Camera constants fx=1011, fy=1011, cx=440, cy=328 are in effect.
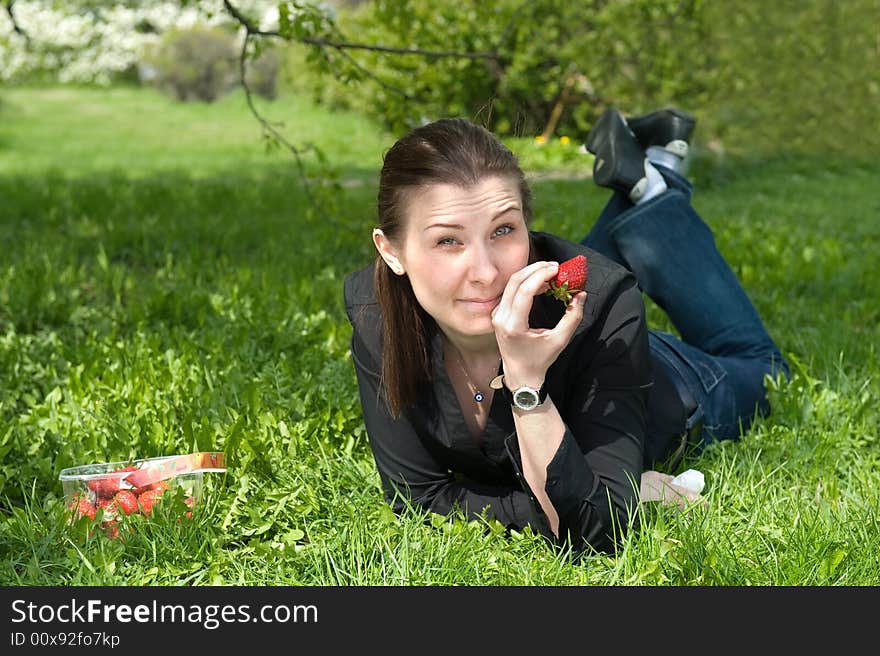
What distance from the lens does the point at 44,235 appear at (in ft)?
20.0

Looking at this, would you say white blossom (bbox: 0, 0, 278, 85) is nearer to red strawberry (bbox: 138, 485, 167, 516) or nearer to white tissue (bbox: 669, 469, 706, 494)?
red strawberry (bbox: 138, 485, 167, 516)

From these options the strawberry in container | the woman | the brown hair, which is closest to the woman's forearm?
the woman

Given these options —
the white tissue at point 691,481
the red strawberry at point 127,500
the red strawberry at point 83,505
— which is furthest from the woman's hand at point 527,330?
the red strawberry at point 83,505

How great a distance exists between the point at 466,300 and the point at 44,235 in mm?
4358

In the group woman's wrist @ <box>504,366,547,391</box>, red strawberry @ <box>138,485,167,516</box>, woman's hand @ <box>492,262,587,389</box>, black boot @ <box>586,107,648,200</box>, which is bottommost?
red strawberry @ <box>138,485,167,516</box>

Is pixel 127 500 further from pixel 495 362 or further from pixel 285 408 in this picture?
pixel 495 362

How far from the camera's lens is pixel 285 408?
347cm

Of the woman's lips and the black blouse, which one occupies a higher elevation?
the woman's lips

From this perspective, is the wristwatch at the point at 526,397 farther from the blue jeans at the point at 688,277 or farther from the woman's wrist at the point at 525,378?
the blue jeans at the point at 688,277

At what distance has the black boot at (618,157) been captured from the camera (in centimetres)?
369

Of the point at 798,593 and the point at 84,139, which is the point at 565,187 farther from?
the point at 84,139

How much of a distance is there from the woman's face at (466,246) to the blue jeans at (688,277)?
4.16ft

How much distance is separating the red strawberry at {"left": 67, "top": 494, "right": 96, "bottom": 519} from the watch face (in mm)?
1265

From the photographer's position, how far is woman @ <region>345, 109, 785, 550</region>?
2.51 metres
